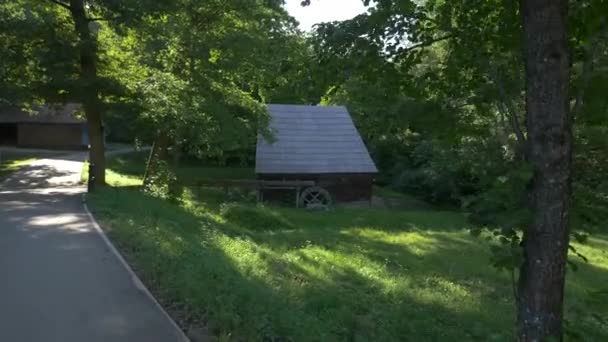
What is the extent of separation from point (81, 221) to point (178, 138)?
382 inches

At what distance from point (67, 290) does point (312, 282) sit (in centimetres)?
317

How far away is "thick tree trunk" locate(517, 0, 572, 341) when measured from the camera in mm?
4633

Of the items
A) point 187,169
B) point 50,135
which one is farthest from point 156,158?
point 50,135

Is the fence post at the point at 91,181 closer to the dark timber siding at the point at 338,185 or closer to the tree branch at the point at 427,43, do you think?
the dark timber siding at the point at 338,185

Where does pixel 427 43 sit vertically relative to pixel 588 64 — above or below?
above

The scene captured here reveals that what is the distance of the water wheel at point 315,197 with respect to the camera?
94.4 feet

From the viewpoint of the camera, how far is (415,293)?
923 cm

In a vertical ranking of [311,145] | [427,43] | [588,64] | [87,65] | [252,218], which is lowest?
[252,218]

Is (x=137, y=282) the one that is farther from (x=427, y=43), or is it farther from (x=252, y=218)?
(x=252, y=218)

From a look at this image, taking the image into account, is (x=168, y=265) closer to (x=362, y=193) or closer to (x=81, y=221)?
(x=81, y=221)

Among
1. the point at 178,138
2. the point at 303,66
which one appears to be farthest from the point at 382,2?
the point at 178,138

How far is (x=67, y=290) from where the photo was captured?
7816 mm

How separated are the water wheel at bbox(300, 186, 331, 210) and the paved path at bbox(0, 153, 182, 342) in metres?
15.5

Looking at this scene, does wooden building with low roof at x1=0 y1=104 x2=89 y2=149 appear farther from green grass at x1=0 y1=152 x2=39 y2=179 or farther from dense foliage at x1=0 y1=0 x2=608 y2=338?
dense foliage at x1=0 y1=0 x2=608 y2=338
